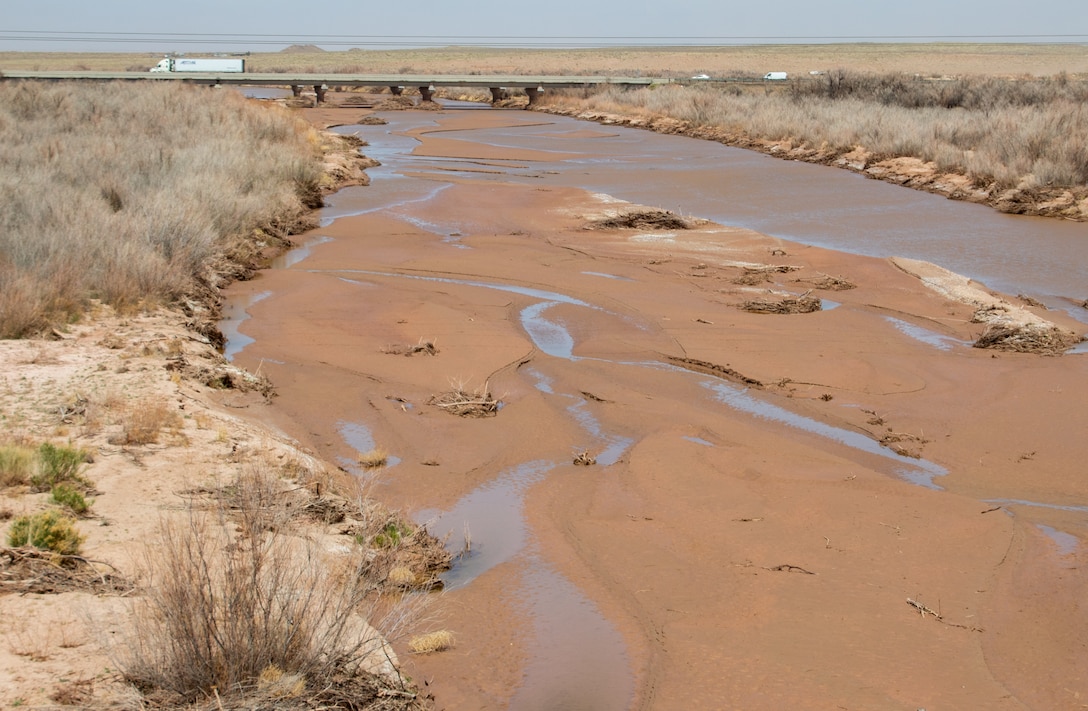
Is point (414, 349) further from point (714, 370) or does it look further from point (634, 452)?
point (634, 452)

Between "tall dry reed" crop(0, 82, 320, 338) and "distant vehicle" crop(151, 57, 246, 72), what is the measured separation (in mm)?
49653

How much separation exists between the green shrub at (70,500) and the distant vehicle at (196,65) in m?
78.0

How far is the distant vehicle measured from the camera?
80.2 m

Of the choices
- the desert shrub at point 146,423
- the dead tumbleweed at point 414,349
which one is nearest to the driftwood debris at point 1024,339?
the dead tumbleweed at point 414,349

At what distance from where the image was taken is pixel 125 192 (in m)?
17.3

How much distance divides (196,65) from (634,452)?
3250 inches

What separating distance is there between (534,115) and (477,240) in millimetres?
45135

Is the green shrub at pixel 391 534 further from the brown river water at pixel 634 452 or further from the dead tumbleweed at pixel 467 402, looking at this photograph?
the dead tumbleweed at pixel 467 402

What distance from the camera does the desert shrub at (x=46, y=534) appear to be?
5.82 metres

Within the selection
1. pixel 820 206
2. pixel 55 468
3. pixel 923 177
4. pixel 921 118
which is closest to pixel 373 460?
pixel 55 468

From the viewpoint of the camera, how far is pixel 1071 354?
12.6m

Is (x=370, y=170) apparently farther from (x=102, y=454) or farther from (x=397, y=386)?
(x=102, y=454)

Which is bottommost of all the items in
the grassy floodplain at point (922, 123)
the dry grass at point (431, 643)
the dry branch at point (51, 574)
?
the dry grass at point (431, 643)

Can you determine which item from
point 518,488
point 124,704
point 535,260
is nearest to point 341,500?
point 518,488
